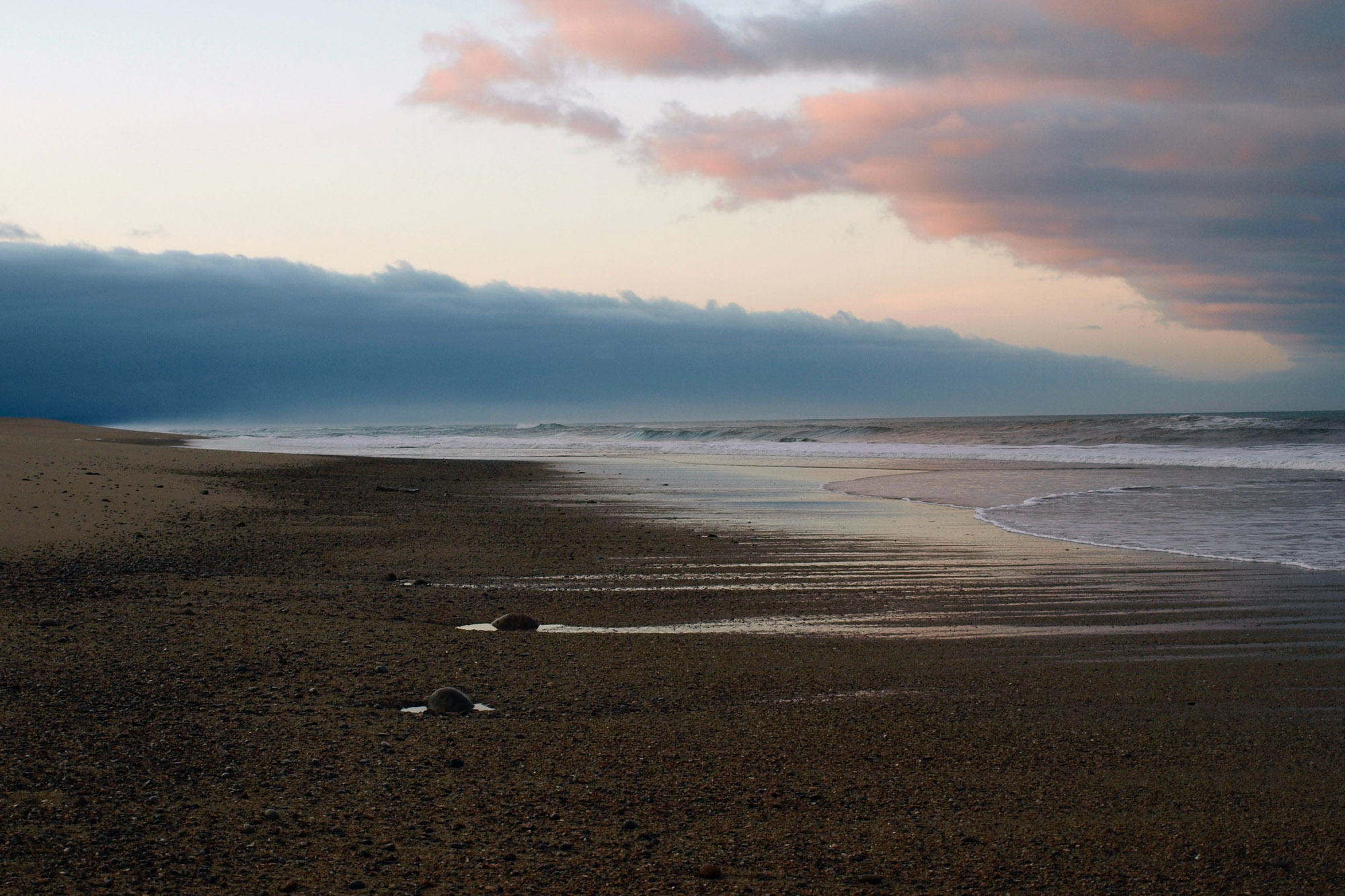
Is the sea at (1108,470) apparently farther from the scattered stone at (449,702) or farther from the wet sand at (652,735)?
the scattered stone at (449,702)

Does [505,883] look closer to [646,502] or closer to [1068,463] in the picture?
[646,502]

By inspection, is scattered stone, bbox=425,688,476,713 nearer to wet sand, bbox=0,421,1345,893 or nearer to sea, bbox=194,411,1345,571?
wet sand, bbox=0,421,1345,893

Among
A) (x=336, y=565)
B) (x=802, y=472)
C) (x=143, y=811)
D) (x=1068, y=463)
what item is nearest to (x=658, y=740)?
(x=143, y=811)

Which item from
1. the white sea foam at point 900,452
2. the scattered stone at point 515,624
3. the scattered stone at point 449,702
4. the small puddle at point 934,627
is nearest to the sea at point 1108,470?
the white sea foam at point 900,452

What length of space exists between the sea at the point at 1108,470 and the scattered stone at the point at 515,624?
6843 mm

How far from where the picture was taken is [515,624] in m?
6.39

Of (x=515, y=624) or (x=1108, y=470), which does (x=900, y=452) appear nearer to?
(x=1108, y=470)

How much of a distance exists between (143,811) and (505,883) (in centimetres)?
128

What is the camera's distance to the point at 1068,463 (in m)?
27.4

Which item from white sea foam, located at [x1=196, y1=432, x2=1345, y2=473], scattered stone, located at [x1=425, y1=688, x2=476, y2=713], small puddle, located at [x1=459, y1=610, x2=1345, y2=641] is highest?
white sea foam, located at [x1=196, y1=432, x2=1345, y2=473]

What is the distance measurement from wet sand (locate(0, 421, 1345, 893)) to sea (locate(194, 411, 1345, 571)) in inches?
115

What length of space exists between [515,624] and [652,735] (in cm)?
245

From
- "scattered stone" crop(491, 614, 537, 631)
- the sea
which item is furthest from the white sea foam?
"scattered stone" crop(491, 614, 537, 631)

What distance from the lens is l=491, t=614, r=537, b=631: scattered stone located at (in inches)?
251
